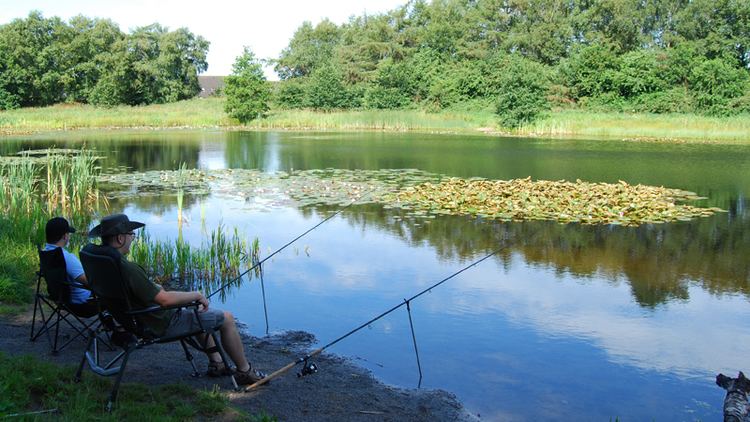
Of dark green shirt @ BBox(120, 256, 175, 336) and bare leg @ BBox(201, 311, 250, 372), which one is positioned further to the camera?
bare leg @ BBox(201, 311, 250, 372)

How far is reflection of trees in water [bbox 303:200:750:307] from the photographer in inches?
368

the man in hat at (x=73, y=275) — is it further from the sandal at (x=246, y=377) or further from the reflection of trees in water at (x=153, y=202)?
the reflection of trees in water at (x=153, y=202)

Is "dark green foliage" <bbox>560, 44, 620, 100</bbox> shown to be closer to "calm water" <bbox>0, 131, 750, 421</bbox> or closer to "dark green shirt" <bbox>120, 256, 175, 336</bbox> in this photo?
"calm water" <bbox>0, 131, 750, 421</bbox>

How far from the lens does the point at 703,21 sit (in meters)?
49.1

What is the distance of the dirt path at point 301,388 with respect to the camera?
15.1 feet

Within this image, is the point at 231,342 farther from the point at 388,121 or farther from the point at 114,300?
the point at 388,121

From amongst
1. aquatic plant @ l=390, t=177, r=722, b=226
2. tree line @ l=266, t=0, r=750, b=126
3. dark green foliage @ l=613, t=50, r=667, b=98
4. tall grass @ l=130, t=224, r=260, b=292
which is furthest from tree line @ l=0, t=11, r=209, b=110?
tall grass @ l=130, t=224, r=260, b=292

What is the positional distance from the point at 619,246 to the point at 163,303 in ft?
27.7

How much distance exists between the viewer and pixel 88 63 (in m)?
63.6

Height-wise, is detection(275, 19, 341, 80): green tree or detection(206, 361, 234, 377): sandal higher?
detection(275, 19, 341, 80): green tree

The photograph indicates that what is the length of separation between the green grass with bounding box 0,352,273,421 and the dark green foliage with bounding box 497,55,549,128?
38350mm

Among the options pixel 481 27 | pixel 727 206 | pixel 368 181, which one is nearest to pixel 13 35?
pixel 481 27

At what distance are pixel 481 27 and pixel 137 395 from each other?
59936 mm

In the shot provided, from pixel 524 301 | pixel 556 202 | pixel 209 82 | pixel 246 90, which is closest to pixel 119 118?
pixel 246 90
